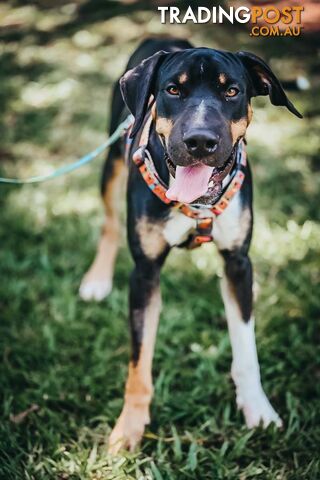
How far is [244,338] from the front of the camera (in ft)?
10.5

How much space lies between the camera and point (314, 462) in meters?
3.00

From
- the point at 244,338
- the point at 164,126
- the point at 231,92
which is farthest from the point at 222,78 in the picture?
the point at 244,338

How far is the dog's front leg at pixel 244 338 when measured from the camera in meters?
3.09

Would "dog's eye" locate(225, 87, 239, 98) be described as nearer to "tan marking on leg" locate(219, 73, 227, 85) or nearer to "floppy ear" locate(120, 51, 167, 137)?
"tan marking on leg" locate(219, 73, 227, 85)

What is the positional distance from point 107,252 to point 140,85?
6.45ft

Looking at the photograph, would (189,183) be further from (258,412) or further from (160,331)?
(160,331)

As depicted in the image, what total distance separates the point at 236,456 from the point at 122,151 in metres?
2.15

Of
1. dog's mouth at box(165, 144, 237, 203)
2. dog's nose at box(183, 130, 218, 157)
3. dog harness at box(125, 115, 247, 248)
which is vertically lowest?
dog harness at box(125, 115, 247, 248)

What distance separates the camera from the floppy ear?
107 inches

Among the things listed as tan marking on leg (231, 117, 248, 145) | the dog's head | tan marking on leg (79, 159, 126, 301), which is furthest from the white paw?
tan marking on leg (231, 117, 248, 145)

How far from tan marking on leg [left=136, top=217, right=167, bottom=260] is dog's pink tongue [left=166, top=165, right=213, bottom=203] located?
32 cm

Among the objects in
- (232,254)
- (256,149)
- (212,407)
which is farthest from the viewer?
(256,149)

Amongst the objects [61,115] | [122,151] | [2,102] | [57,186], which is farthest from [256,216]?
[2,102]

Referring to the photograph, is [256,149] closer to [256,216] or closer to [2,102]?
[256,216]
